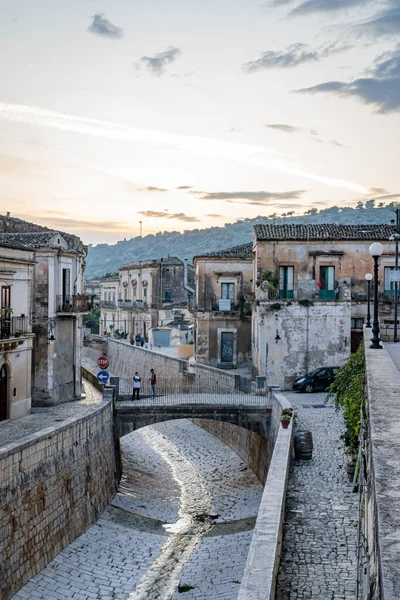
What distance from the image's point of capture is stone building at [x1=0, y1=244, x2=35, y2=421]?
26.1 metres

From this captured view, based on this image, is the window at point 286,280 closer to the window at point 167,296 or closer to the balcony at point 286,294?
the balcony at point 286,294

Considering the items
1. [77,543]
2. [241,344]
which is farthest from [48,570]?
→ [241,344]

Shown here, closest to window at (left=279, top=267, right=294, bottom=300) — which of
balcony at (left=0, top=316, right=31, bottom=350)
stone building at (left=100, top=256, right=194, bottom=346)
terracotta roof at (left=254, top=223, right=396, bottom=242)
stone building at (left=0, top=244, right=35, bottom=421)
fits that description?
terracotta roof at (left=254, top=223, right=396, bottom=242)

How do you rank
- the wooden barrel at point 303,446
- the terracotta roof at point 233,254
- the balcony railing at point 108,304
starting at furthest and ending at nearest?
the balcony railing at point 108,304 < the terracotta roof at point 233,254 < the wooden barrel at point 303,446

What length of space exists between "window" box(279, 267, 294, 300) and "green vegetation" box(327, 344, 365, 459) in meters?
15.4

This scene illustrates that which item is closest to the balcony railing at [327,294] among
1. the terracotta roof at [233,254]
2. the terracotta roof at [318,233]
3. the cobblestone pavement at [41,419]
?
the terracotta roof at [318,233]

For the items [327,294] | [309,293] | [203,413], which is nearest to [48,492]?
[203,413]

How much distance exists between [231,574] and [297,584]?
26.5 ft

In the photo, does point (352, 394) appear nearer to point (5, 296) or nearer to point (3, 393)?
point (3, 393)

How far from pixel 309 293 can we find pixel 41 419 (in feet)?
46.4

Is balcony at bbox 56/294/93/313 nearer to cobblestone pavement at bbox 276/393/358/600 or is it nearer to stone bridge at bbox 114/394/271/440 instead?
stone bridge at bbox 114/394/271/440

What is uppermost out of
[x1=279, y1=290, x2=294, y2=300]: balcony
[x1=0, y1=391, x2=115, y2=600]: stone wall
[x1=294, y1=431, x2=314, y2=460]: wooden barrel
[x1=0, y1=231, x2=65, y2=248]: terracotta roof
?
[x1=0, y1=231, x2=65, y2=248]: terracotta roof

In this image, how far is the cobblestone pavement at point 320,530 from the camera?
10.9 meters

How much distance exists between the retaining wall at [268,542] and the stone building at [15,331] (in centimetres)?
1299
